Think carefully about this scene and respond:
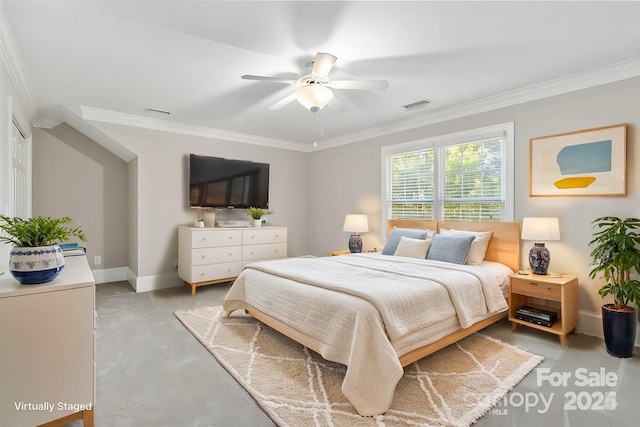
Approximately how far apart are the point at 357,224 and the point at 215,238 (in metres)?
2.14

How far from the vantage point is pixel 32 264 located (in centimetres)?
158

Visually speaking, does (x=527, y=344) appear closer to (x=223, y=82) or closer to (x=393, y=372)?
(x=393, y=372)

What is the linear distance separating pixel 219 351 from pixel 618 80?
4.25 meters

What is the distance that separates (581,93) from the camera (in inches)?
121

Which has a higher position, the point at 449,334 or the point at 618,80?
the point at 618,80

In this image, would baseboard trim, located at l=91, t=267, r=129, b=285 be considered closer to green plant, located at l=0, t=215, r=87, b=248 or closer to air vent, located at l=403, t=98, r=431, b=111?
green plant, located at l=0, t=215, r=87, b=248

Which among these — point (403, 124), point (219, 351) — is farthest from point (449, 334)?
point (403, 124)

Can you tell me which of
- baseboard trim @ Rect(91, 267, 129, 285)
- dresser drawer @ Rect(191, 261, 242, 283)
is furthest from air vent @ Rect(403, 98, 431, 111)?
baseboard trim @ Rect(91, 267, 129, 285)

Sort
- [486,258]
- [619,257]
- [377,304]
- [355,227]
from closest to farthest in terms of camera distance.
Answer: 1. [377,304]
2. [619,257]
3. [486,258]
4. [355,227]

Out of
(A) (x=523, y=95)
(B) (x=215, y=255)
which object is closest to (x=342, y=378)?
(B) (x=215, y=255)

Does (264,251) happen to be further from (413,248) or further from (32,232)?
(32,232)

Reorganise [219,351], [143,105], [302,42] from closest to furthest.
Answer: [302,42]
[219,351]
[143,105]

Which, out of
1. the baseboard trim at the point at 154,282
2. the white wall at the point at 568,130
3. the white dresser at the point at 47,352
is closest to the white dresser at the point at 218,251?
the baseboard trim at the point at 154,282

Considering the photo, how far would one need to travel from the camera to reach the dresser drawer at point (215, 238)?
14.6ft
